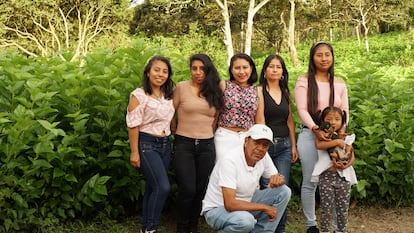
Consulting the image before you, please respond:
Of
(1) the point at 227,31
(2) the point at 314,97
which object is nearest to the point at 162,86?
(2) the point at 314,97

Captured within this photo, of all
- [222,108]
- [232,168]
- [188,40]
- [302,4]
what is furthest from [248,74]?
[302,4]

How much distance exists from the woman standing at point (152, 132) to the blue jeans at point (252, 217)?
510mm

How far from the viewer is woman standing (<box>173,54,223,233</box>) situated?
12.9ft

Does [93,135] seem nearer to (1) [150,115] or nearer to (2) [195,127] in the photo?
(1) [150,115]

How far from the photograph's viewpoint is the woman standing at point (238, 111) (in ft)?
13.1

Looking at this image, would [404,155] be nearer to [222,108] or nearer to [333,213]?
[333,213]

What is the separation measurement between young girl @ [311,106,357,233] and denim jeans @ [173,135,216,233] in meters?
0.96

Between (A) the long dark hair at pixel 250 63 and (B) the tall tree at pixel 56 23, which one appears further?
(B) the tall tree at pixel 56 23

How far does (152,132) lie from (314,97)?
1.49 m

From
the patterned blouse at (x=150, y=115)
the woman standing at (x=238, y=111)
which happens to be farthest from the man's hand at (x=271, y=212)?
the patterned blouse at (x=150, y=115)

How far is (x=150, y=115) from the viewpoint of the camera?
12.6 ft

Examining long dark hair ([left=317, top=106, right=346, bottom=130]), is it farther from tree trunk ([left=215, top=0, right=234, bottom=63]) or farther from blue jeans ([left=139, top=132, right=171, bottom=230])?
tree trunk ([left=215, top=0, right=234, bottom=63])

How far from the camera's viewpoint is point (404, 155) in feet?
16.8

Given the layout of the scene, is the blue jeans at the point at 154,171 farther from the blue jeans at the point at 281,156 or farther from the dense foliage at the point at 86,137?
the blue jeans at the point at 281,156
